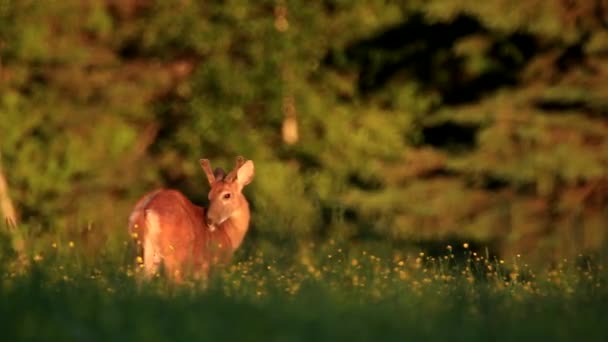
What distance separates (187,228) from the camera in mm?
11180

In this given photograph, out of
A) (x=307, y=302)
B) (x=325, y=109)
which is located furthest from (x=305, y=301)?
(x=325, y=109)

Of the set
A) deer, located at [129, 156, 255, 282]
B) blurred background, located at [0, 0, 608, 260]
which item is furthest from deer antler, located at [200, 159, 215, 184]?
blurred background, located at [0, 0, 608, 260]

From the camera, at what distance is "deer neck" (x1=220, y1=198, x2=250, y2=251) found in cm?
1219

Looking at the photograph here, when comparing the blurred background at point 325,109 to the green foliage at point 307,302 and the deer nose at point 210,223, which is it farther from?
the green foliage at point 307,302

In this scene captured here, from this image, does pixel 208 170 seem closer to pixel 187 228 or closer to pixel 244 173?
pixel 244 173

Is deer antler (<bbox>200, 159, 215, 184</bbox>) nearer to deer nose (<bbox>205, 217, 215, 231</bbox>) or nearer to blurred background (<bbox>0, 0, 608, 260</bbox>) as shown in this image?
deer nose (<bbox>205, 217, 215, 231</bbox>)

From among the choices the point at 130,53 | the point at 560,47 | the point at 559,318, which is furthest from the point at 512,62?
the point at 559,318

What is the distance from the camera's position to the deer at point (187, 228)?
10.2m

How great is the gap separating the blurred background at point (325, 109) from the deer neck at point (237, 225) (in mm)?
6021

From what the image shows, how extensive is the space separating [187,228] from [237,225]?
1.18 m

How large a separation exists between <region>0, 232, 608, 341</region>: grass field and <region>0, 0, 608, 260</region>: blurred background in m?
8.92

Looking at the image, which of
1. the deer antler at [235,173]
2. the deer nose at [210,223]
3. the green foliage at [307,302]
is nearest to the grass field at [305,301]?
the green foliage at [307,302]

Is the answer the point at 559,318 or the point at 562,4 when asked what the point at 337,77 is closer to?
the point at 562,4

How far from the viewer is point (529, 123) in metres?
19.1
